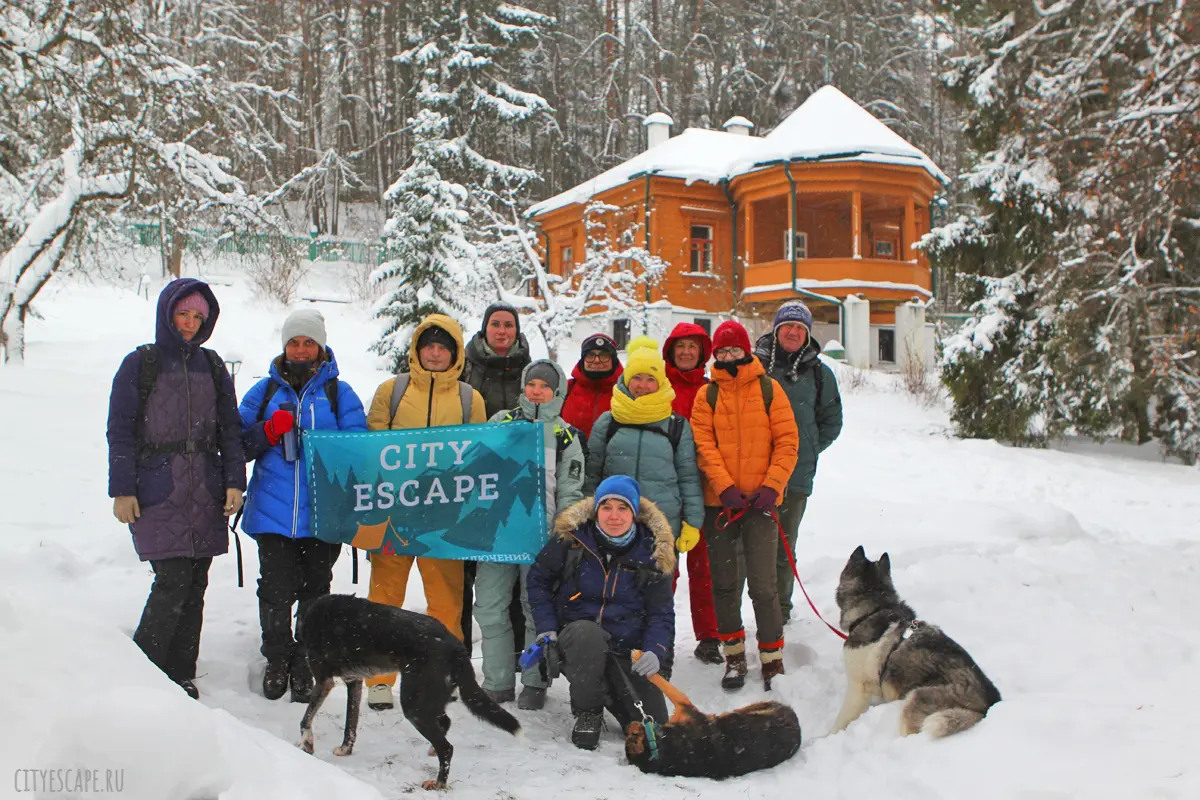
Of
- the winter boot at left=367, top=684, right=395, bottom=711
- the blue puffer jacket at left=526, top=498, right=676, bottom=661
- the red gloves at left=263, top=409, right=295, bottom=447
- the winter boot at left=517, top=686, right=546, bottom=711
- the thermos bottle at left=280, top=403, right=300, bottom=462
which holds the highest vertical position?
the red gloves at left=263, top=409, right=295, bottom=447

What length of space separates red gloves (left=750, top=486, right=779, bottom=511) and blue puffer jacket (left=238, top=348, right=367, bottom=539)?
2300 mm

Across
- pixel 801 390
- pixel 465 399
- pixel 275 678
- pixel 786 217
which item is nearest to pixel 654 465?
pixel 465 399

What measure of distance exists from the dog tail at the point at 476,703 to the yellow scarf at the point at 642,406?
68.9 inches

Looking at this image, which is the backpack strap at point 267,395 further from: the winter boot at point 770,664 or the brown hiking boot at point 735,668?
the winter boot at point 770,664

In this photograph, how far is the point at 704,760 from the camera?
12.8 feet

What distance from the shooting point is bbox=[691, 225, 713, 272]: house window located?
1066 inches

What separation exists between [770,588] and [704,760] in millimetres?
1354

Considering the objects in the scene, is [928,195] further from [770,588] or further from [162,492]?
[162,492]

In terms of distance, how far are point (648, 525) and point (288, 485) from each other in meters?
1.94

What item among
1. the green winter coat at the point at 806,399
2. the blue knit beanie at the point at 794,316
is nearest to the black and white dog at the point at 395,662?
the green winter coat at the point at 806,399

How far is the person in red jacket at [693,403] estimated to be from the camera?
5.41 m

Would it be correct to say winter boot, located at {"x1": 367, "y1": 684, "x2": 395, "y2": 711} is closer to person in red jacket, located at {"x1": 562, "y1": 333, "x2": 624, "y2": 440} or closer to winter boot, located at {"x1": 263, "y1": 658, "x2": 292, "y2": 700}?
winter boot, located at {"x1": 263, "y1": 658, "x2": 292, "y2": 700}

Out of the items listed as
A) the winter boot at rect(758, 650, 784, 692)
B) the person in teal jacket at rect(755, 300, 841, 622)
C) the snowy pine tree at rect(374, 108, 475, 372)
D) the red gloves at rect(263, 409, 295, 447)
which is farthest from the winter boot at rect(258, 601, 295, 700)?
the snowy pine tree at rect(374, 108, 475, 372)

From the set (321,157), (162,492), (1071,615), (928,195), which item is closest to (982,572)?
(1071,615)
